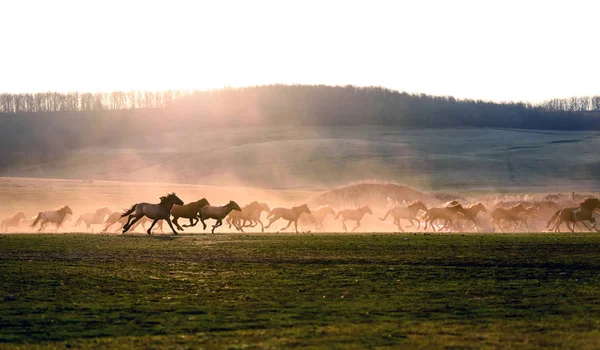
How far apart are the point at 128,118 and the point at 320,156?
3052 inches

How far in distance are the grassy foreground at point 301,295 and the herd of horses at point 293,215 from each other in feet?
28.3

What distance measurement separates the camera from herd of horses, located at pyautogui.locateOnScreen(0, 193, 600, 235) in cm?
3806

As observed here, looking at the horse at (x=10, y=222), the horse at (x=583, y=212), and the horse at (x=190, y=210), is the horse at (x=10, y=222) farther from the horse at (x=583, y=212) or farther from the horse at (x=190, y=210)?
the horse at (x=583, y=212)

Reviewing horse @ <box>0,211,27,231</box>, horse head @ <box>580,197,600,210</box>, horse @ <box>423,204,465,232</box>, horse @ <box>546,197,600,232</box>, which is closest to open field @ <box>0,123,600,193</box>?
horse @ <box>423,204,465,232</box>

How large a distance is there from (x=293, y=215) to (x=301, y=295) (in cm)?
2701

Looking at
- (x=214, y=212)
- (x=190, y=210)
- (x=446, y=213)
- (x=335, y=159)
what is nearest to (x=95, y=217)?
(x=190, y=210)

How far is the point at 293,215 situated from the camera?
4491cm

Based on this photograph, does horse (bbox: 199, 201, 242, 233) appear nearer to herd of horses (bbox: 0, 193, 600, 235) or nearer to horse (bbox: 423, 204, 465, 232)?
herd of horses (bbox: 0, 193, 600, 235)

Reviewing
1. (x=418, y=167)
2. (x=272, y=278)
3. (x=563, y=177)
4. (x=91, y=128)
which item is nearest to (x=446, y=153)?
(x=418, y=167)

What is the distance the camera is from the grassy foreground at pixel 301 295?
13.5 m

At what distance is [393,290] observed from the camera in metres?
18.6

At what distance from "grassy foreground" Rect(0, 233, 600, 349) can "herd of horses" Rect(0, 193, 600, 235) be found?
864 cm

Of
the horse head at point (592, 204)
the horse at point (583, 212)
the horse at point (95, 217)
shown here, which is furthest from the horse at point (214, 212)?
the horse head at point (592, 204)

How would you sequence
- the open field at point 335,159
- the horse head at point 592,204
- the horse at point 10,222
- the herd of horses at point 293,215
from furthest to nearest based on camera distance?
the open field at point 335,159, the horse at point 10,222, the horse head at point 592,204, the herd of horses at point 293,215
